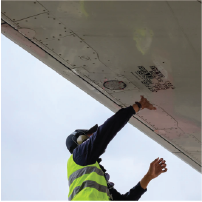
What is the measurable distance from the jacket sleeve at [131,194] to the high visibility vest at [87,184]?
89 cm

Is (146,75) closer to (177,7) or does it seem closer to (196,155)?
(177,7)

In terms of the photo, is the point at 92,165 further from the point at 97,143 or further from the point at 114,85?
the point at 114,85

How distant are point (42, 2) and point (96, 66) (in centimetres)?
142

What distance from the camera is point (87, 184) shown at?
343cm

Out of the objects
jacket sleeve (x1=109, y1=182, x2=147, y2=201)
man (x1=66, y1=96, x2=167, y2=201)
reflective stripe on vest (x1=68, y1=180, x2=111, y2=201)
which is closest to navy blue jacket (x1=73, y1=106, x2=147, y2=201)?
man (x1=66, y1=96, x2=167, y2=201)

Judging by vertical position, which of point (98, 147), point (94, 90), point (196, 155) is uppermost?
point (94, 90)

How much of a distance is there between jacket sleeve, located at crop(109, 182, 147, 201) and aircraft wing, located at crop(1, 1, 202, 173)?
1604 millimetres

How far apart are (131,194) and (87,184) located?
4.59 ft

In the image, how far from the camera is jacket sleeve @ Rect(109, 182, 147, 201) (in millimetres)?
4461

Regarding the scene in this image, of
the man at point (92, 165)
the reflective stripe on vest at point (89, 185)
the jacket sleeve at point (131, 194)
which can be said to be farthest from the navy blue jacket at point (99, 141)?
the jacket sleeve at point (131, 194)

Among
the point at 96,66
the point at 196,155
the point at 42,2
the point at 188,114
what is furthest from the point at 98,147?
the point at 196,155

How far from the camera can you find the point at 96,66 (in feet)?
Result: 13.8

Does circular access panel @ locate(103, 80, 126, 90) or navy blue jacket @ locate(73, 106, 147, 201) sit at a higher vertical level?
circular access panel @ locate(103, 80, 126, 90)

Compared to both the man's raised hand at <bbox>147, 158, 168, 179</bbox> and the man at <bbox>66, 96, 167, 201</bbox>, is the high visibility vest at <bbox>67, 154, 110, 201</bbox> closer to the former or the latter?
the man at <bbox>66, 96, 167, 201</bbox>
